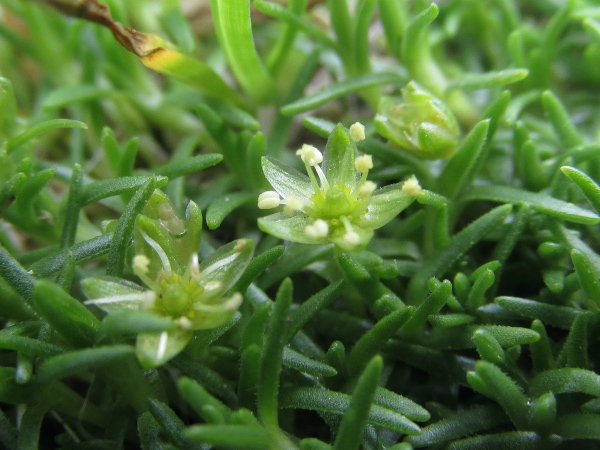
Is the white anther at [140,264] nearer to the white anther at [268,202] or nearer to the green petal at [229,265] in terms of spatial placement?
the green petal at [229,265]

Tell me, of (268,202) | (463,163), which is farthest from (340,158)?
(463,163)

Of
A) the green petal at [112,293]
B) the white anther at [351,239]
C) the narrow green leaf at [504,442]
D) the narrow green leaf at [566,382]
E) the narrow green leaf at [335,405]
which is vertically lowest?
the narrow green leaf at [504,442]

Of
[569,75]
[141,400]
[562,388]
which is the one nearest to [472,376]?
[562,388]

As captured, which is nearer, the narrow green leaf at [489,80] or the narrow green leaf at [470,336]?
the narrow green leaf at [470,336]

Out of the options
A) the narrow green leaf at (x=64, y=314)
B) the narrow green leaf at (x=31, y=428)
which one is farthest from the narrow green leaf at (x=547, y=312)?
the narrow green leaf at (x=31, y=428)

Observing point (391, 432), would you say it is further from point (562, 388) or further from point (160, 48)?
point (160, 48)

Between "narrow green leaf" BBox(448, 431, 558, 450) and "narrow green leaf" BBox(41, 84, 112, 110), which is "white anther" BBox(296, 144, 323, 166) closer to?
"narrow green leaf" BBox(448, 431, 558, 450)

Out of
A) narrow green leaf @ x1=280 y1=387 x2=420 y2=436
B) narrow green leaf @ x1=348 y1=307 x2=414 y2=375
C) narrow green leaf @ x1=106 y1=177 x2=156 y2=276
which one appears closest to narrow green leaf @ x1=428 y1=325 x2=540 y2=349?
narrow green leaf @ x1=348 y1=307 x2=414 y2=375

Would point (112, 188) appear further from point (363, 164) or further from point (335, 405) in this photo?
point (335, 405)
